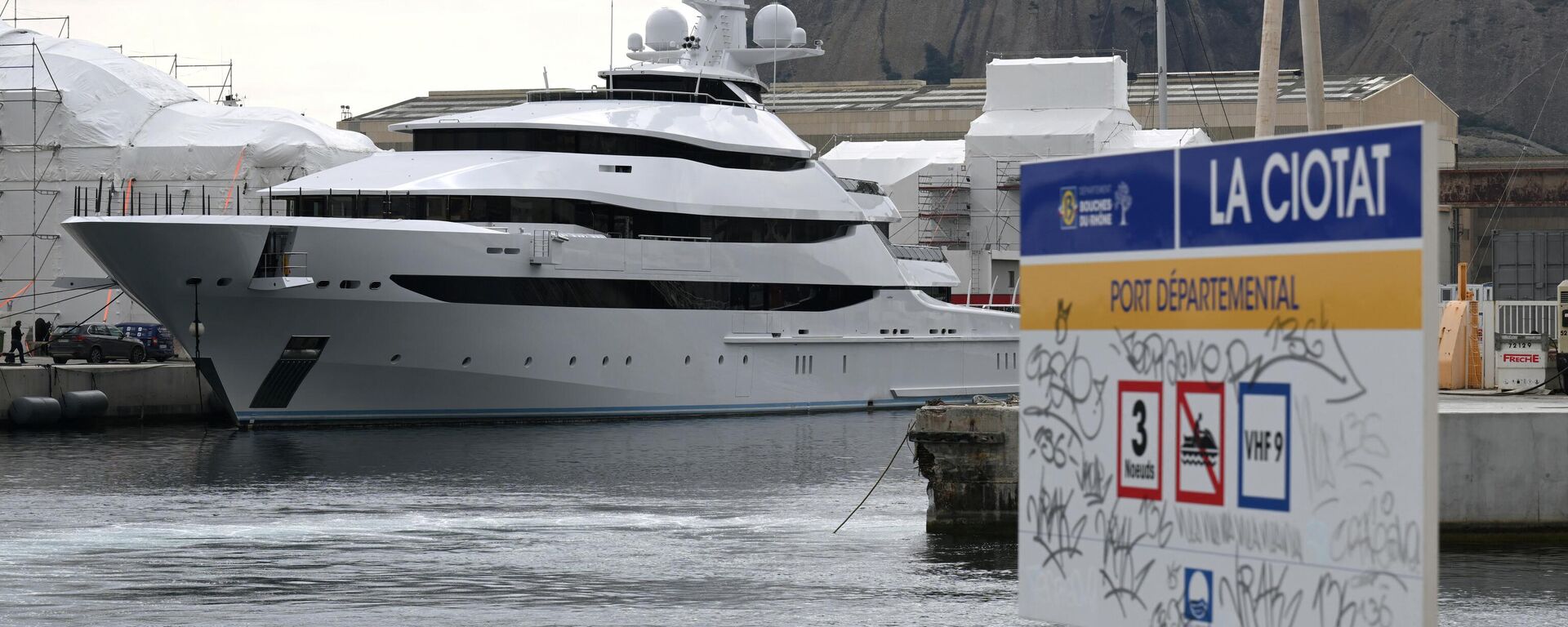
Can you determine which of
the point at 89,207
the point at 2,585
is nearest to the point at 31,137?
the point at 89,207

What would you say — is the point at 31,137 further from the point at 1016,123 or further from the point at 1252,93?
the point at 1252,93

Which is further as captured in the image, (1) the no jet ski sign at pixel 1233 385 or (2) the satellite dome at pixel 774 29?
(2) the satellite dome at pixel 774 29

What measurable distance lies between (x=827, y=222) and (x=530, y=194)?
703cm

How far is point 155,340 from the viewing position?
41.8 m

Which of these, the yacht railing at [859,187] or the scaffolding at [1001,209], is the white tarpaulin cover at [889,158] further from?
the yacht railing at [859,187]

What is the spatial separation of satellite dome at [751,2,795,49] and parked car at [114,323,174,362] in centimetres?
1501

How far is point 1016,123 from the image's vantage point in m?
53.5

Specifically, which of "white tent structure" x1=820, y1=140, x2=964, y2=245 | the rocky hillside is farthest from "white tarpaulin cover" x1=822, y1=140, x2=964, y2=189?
the rocky hillside

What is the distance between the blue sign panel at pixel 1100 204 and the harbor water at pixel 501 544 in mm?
1309

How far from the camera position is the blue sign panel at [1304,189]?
5211 mm

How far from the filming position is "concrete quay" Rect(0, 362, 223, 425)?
33688 mm

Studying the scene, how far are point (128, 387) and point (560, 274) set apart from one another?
8.72m

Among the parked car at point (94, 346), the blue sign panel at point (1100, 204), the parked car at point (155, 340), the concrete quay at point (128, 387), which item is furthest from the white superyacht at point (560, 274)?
the blue sign panel at point (1100, 204)

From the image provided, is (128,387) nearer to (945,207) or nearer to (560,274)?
(560,274)
